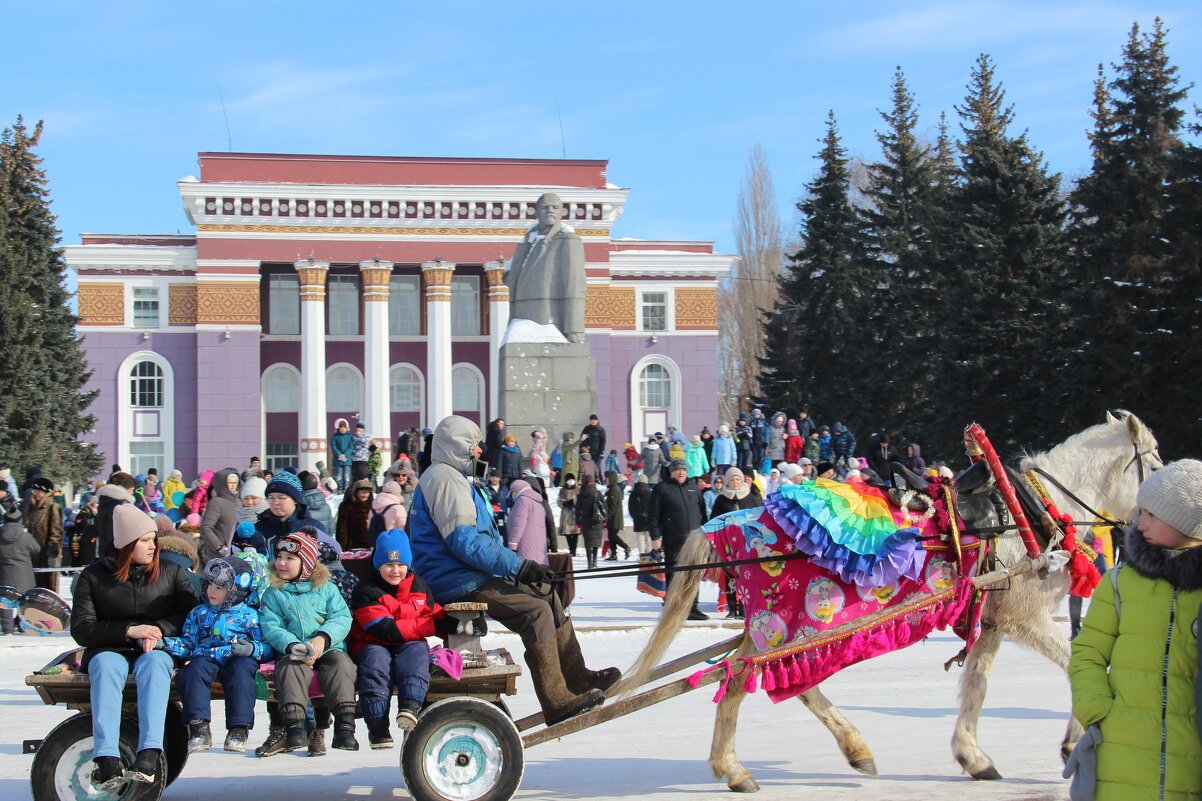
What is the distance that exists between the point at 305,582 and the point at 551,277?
2002 centimetres

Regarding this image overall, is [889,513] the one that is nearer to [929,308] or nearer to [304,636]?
[304,636]

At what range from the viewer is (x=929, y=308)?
3750 centimetres

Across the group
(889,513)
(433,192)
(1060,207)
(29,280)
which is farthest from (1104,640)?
(433,192)

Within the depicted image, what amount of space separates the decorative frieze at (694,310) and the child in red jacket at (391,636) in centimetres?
4374

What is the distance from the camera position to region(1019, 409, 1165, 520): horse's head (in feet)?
23.9

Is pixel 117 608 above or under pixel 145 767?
above

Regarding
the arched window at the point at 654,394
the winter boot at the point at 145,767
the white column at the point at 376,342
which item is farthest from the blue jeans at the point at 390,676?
the arched window at the point at 654,394

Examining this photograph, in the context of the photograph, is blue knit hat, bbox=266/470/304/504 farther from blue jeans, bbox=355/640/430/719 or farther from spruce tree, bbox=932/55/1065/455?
spruce tree, bbox=932/55/1065/455

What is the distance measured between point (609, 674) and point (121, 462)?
43.4 metres

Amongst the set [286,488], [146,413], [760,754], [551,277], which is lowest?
[760,754]

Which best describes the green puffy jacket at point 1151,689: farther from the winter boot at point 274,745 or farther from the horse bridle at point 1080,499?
the winter boot at point 274,745

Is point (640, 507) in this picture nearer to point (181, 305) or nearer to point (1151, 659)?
point (1151, 659)

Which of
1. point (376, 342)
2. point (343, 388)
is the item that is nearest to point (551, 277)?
point (376, 342)

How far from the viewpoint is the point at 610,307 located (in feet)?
162
